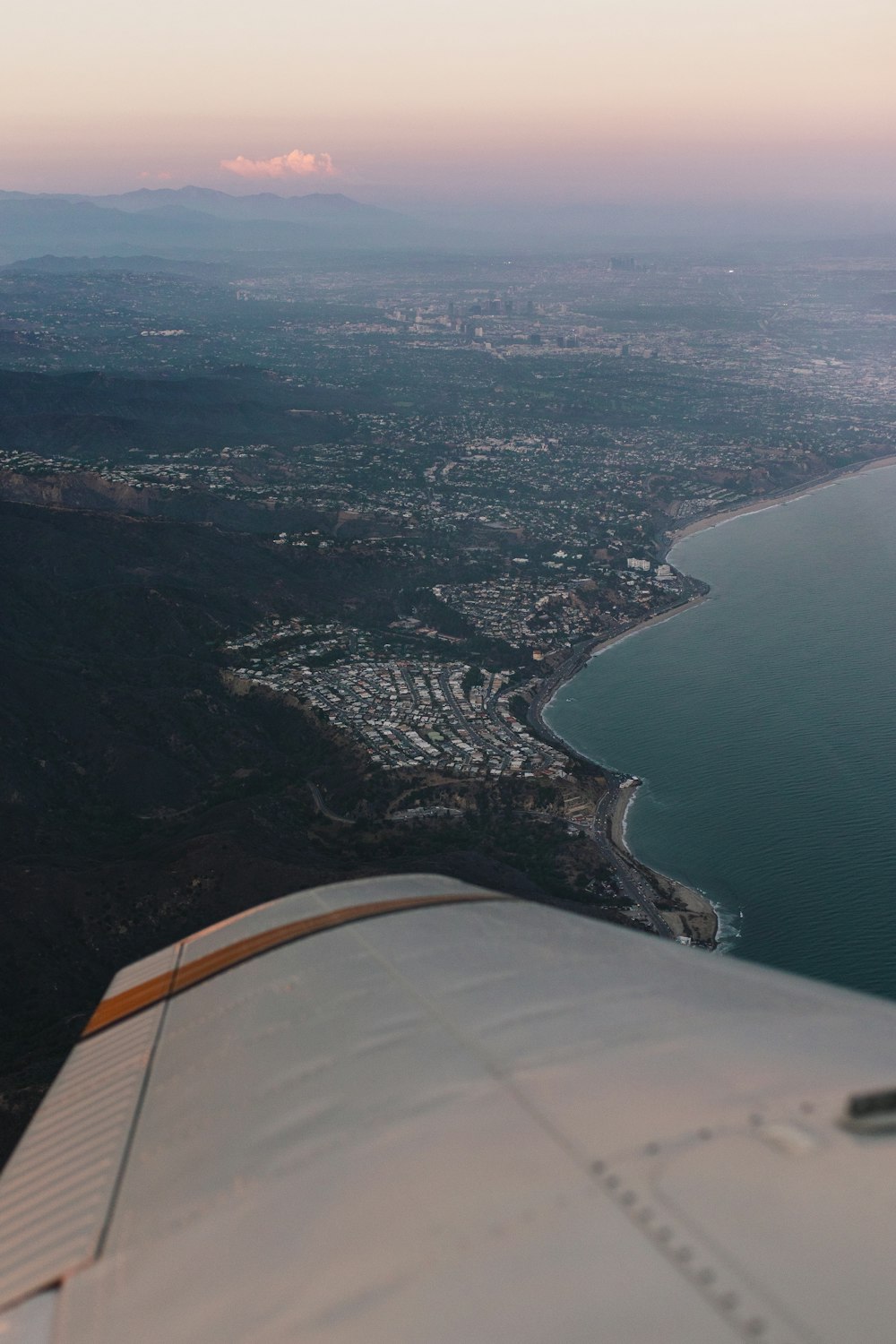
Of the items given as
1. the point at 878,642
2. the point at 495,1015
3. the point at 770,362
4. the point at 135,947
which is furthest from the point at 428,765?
the point at 770,362

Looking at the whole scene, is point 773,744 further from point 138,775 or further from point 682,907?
point 138,775

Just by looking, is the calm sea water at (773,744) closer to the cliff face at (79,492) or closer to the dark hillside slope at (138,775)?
the dark hillside slope at (138,775)

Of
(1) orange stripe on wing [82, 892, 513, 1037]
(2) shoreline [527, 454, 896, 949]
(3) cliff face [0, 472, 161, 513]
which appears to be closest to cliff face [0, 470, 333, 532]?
(3) cliff face [0, 472, 161, 513]

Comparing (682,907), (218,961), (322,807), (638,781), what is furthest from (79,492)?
(218,961)

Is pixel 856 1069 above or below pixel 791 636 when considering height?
above

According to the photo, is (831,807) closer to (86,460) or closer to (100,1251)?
(100,1251)

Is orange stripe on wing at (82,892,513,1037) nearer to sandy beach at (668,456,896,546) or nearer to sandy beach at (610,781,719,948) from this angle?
sandy beach at (610,781,719,948)

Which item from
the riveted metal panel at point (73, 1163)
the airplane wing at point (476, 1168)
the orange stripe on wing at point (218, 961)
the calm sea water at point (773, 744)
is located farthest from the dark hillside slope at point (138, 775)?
the airplane wing at point (476, 1168)
